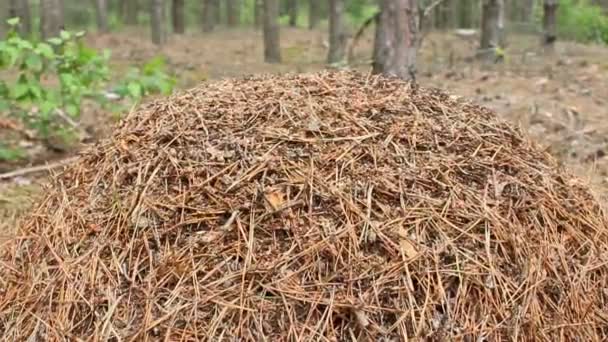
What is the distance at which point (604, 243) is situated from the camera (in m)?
2.63

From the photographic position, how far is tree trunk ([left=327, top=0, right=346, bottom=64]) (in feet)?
34.5

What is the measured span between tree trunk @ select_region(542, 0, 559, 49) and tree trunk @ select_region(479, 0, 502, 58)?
118 centimetres

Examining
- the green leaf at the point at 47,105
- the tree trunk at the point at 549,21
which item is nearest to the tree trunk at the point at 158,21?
the tree trunk at the point at 549,21

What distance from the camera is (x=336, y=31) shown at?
10680 millimetres

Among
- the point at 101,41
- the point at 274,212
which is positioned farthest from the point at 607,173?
the point at 101,41

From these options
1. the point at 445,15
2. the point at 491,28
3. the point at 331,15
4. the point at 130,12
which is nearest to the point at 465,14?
the point at 445,15

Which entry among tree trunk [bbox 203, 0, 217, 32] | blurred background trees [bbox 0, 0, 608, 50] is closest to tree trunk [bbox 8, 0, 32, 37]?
blurred background trees [bbox 0, 0, 608, 50]

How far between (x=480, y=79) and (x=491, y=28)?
2369 mm

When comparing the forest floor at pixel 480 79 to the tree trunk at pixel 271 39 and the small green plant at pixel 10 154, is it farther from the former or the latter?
the tree trunk at pixel 271 39

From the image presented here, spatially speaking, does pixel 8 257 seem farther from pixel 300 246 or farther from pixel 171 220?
pixel 300 246

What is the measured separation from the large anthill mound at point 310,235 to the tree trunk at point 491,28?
308 inches

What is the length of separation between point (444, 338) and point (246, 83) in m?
1.38

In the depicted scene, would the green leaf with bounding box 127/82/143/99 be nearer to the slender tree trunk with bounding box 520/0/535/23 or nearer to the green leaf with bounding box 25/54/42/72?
the green leaf with bounding box 25/54/42/72

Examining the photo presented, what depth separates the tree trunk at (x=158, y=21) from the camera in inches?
546
